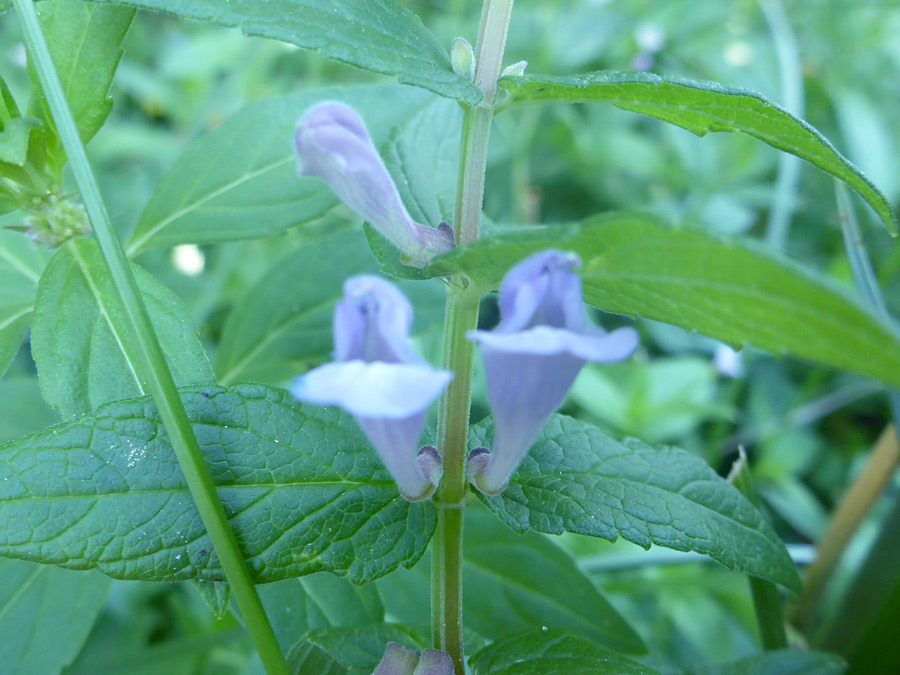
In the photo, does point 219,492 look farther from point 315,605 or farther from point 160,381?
point 315,605

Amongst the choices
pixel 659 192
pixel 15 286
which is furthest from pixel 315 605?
pixel 659 192

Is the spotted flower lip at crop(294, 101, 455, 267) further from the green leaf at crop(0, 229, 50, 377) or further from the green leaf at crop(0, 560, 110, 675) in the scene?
the green leaf at crop(0, 560, 110, 675)

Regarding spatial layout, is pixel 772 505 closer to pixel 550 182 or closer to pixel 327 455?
pixel 550 182

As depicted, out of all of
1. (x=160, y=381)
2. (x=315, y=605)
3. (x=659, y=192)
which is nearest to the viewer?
(x=160, y=381)

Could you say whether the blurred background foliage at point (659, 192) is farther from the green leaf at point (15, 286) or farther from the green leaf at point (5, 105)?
the green leaf at point (5, 105)

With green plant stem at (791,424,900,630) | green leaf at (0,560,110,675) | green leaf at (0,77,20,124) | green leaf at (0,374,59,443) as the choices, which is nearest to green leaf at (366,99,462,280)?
green leaf at (0,77,20,124)

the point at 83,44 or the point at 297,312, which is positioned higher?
the point at 83,44

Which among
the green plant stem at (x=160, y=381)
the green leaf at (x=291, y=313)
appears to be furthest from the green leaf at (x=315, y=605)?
the green leaf at (x=291, y=313)
